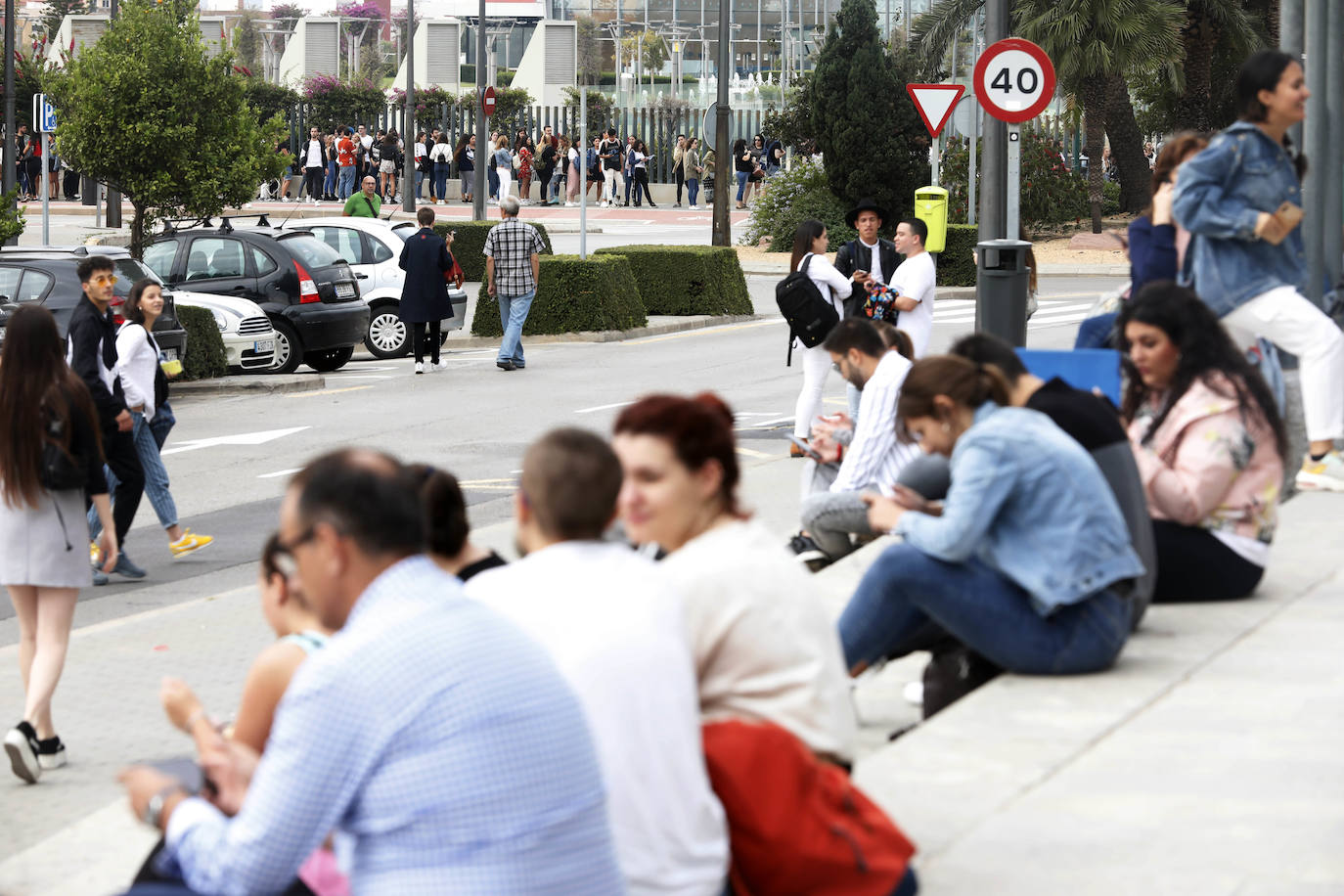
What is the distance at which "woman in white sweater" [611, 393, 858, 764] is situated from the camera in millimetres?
3832

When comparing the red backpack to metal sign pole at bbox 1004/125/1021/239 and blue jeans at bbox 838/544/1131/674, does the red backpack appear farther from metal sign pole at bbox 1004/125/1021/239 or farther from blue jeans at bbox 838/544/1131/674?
metal sign pole at bbox 1004/125/1021/239

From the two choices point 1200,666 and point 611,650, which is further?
point 1200,666

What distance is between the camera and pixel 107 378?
9.95 m

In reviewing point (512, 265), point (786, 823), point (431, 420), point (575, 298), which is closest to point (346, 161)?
point (575, 298)

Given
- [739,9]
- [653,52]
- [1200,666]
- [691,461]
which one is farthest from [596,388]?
[739,9]

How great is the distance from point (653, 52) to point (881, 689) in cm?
9936

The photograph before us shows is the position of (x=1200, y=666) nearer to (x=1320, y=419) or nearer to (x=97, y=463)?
(x=1320, y=419)

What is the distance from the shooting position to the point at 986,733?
201 inches

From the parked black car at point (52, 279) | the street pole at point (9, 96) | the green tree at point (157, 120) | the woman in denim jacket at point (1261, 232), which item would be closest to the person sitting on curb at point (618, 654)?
the woman in denim jacket at point (1261, 232)

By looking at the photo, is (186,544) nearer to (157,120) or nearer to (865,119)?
(157,120)

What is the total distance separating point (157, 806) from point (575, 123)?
55507 mm

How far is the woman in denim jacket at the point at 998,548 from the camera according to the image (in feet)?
17.1

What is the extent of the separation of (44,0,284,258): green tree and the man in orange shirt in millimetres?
23499

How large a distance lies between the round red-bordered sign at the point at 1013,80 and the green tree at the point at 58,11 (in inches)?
2941
